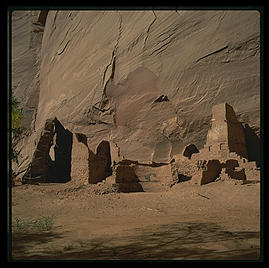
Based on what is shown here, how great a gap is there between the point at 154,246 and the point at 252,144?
1453 centimetres

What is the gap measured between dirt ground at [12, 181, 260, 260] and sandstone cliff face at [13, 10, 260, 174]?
265 inches

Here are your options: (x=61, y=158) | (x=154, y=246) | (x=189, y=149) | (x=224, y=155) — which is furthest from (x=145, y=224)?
(x=61, y=158)

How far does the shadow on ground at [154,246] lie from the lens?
4512 millimetres

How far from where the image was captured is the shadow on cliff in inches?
708

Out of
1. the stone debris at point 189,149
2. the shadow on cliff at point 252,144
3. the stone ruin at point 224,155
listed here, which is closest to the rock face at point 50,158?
the stone debris at point 189,149

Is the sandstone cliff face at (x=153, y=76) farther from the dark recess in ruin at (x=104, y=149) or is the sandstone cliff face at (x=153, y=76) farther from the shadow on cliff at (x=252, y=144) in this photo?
the dark recess in ruin at (x=104, y=149)

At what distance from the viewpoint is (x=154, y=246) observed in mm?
5184

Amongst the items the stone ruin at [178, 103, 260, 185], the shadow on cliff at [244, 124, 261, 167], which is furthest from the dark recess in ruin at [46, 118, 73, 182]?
the shadow on cliff at [244, 124, 261, 167]

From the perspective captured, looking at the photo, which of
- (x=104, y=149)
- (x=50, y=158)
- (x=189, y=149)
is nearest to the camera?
(x=189, y=149)

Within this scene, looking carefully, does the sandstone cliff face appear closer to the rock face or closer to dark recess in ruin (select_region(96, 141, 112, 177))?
the rock face

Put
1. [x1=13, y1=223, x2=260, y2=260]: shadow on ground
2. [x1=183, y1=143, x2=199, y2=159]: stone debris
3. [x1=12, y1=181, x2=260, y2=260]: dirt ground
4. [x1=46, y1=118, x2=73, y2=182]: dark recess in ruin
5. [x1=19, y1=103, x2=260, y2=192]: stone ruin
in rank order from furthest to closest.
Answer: [x1=46, y1=118, x2=73, y2=182]: dark recess in ruin, [x1=183, y1=143, x2=199, y2=159]: stone debris, [x1=19, y1=103, x2=260, y2=192]: stone ruin, [x1=12, y1=181, x2=260, y2=260]: dirt ground, [x1=13, y1=223, x2=260, y2=260]: shadow on ground

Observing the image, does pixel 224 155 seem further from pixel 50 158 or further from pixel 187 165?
pixel 50 158

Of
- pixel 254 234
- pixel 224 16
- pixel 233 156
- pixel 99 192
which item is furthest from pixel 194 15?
pixel 254 234
